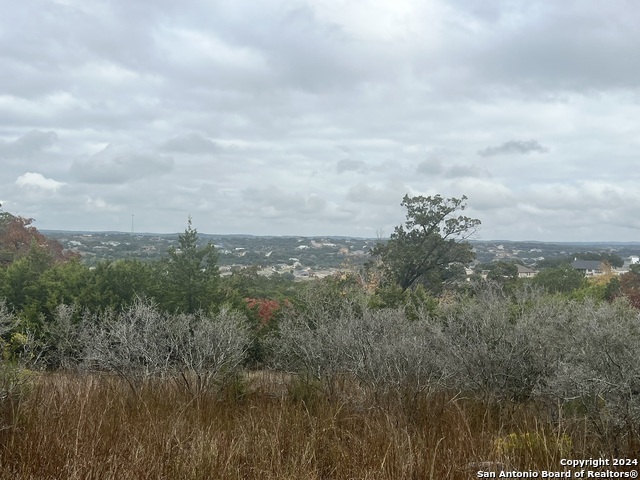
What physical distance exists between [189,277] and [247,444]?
10811 millimetres

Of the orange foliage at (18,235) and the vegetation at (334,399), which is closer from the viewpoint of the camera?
the vegetation at (334,399)

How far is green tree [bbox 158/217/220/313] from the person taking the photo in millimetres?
14430

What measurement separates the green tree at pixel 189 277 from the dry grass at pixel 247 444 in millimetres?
8138

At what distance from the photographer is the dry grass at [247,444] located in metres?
3.93

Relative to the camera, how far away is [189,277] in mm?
14938

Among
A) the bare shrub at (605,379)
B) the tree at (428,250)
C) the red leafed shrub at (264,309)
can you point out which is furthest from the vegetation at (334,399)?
the tree at (428,250)

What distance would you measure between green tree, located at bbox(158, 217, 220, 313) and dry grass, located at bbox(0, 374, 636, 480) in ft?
26.7

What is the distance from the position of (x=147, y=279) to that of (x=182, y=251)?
4.93 ft

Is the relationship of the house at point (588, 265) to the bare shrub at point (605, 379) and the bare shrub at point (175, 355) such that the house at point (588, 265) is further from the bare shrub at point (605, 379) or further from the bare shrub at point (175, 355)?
the bare shrub at point (605, 379)

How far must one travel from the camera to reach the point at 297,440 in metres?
4.80

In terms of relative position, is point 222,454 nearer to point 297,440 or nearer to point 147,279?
point 297,440

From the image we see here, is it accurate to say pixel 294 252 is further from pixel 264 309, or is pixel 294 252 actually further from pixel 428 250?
pixel 264 309

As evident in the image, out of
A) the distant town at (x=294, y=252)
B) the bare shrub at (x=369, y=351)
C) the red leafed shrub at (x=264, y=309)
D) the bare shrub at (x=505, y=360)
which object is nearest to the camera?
the bare shrub at (x=369, y=351)

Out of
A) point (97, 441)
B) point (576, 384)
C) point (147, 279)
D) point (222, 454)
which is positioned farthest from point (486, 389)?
point (147, 279)
